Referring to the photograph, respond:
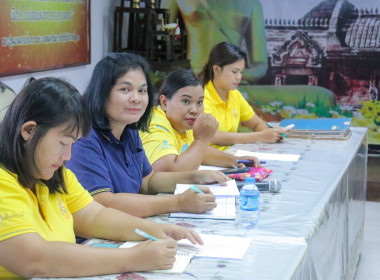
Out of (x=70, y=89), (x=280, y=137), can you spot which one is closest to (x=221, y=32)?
(x=280, y=137)

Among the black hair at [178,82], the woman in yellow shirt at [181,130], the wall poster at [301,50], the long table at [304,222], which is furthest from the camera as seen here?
the wall poster at [301,50]

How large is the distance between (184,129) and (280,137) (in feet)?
2.70

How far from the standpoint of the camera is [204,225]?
1765 mm

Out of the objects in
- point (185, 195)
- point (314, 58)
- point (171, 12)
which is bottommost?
point (185, 195)

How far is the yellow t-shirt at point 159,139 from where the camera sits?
2.40m

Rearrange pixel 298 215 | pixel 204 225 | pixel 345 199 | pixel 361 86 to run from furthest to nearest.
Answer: pixel 361 86
pixel 345 199
pixel 298 215
pixel 204 225

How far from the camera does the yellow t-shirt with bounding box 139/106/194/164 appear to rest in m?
2.40

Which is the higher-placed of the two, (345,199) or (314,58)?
(314,58)

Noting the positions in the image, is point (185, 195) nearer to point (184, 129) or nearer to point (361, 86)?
point (184, 129)

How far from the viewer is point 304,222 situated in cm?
183

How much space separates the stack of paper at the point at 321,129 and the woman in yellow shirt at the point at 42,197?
2.09 m

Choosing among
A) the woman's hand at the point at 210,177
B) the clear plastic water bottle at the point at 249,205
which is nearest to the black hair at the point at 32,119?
the clear plastic water bottle at the point at 249,205

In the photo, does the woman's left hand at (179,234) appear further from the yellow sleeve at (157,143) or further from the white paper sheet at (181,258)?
the yellow sleeve at (157,143)

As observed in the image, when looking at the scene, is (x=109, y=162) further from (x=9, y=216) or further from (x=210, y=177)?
(x=9, y=216)
